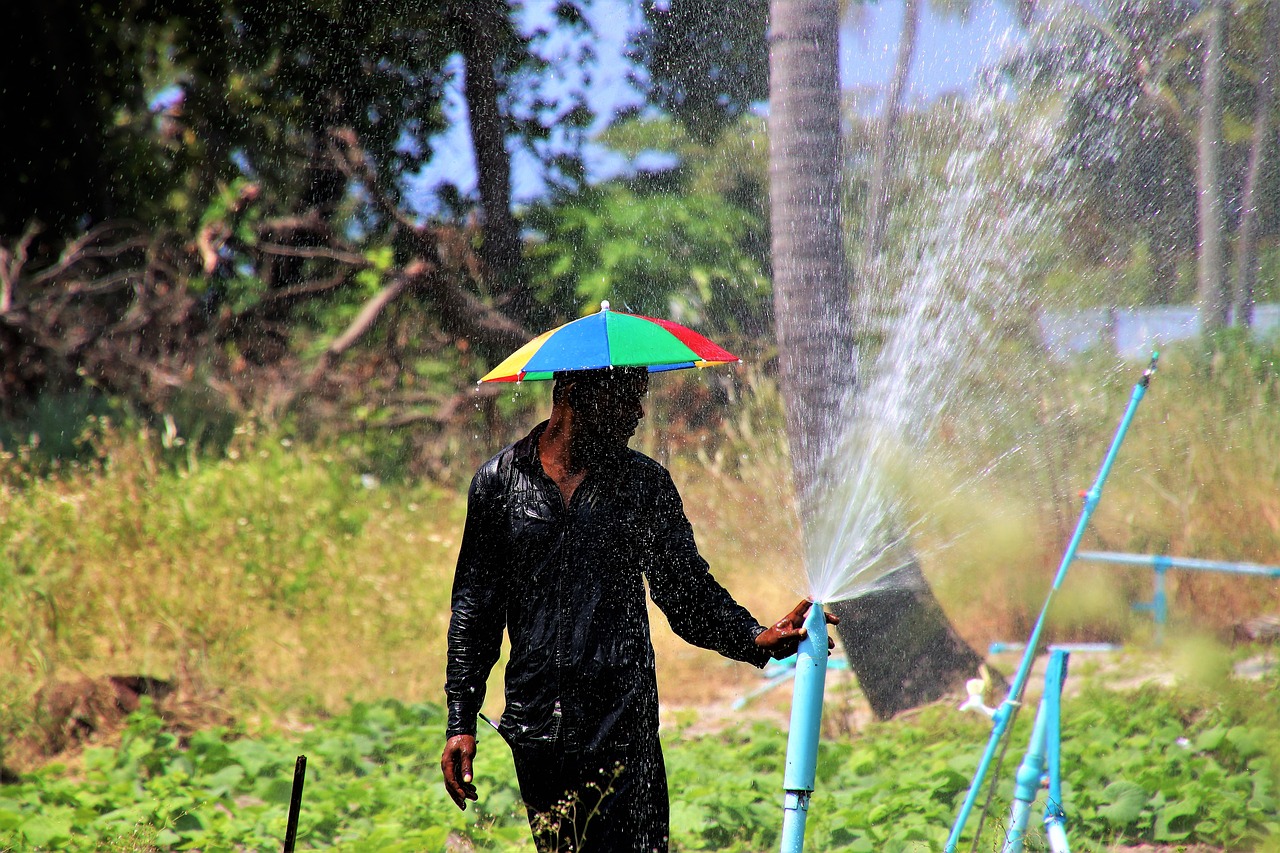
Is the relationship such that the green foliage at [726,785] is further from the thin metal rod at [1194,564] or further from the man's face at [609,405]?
the man's face at [609,405]

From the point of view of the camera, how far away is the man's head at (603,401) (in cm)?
267

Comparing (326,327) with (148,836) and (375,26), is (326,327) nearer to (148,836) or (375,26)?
(375,26)

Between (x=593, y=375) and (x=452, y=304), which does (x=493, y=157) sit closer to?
(x=452, y=304)

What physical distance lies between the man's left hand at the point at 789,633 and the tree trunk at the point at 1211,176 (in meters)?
6.19

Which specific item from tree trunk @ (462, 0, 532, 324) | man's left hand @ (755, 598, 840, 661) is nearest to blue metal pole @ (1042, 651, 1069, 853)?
man's left hand @ (755, 598, 840, 661)

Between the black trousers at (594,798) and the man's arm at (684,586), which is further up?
the man's arm at (684,586)

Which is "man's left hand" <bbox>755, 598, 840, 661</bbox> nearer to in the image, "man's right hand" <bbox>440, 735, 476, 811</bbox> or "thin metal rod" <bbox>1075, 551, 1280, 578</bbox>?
"man's right hand" <bbox>440, 735, 476, 811</bbox>

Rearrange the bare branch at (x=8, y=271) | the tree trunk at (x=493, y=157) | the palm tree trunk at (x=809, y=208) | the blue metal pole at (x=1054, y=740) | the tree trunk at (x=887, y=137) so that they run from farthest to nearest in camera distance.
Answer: the bare branch at (x=8, y=271) < the tree trunk at (x=493, y=157) < the tree trunk at (x=887, y=137) < the palm tree trunk at (x=809, y=208) < the blue metal pole at (x=1054, y=740)

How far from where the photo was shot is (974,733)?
5.55 m

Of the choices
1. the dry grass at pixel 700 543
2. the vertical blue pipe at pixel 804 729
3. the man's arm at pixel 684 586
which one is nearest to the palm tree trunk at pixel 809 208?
the dry grass at pixel 700 543

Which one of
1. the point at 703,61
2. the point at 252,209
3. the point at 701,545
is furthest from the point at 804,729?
the point at 252,209

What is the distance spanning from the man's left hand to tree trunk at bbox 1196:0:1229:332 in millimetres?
6187

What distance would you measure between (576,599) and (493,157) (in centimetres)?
779

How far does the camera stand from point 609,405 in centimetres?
267
